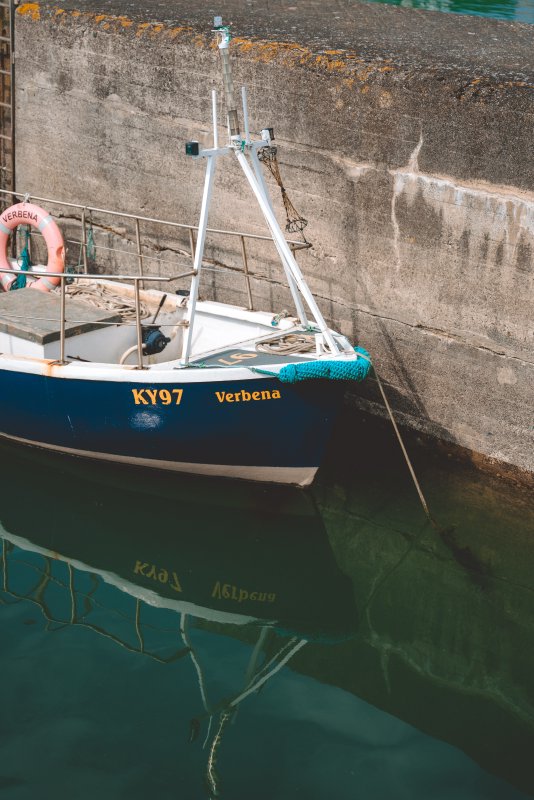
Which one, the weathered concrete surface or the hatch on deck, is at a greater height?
the weathered concrete surface

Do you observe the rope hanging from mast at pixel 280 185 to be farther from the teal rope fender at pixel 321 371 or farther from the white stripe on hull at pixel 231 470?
the white stripe on hull at pixel 231 470

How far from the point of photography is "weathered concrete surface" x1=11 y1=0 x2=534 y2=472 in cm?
723

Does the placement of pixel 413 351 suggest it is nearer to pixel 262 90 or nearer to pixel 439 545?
pixel 439 545

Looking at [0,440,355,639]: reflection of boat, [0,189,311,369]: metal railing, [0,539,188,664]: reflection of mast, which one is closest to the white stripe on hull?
[0,440,355,639]: reflection of boat

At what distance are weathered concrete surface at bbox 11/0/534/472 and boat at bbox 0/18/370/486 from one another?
0.60 meters

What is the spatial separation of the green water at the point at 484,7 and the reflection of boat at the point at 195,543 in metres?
11.3

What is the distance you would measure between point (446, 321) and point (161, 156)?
10.5 feet

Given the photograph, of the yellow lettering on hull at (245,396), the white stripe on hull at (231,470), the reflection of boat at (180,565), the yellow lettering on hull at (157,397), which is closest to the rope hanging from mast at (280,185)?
the yellow lettering on hull at (245,396)

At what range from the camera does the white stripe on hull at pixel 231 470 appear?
754cm

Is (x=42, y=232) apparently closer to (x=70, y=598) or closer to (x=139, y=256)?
(x=139, y=256)

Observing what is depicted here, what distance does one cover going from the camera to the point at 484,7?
1673 centimetres

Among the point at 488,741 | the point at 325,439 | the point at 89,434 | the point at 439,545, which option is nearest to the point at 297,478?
the point at 325,439

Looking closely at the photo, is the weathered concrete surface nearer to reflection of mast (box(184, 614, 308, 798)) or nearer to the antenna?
the antenna

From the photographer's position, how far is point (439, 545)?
23.5 ft
